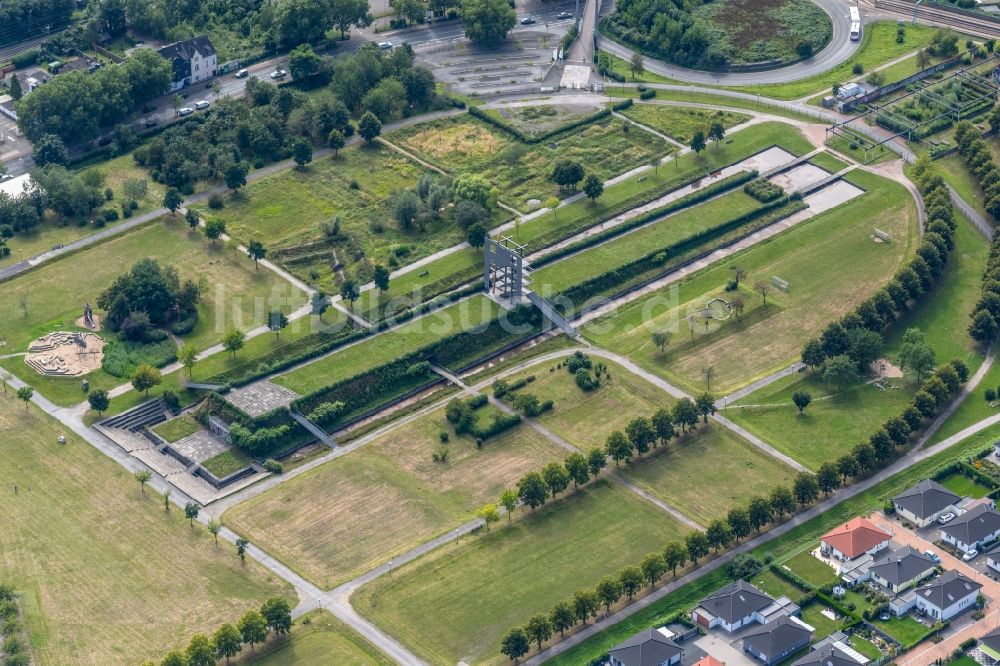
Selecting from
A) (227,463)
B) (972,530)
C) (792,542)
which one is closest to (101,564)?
(227,463)

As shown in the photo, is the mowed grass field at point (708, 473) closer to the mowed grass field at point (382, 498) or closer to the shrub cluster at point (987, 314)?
the mowed grass field at point (382, 498)

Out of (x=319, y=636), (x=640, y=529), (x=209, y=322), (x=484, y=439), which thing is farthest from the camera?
(x=209, y=322)

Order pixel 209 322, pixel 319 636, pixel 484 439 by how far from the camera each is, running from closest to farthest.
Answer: pixel 319 636
pixel 484 439
pixel 209 322

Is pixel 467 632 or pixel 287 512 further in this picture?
pixel 287 512

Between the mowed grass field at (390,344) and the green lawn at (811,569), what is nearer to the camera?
the green lawn at (811,569)

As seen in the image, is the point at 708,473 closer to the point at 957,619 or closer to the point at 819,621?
the point at 819,621


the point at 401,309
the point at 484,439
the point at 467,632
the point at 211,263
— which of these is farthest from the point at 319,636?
the point at 211,263

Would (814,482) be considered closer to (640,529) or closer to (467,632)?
(640,529)

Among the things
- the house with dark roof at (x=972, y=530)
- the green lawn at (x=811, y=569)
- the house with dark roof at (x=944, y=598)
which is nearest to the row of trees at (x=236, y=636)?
the green lawn at (x=811, y=569)
